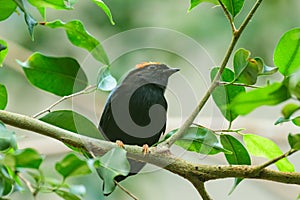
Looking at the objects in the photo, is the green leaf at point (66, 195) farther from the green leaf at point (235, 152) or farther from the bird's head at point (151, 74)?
the bird's head at point (151, 74)

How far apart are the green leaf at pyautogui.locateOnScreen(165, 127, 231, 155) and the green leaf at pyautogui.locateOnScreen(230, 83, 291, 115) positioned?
1.95 feet

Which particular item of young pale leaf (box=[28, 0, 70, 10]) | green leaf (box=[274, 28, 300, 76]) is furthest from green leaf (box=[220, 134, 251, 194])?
young pale leaf (box=[28, 0, 70, 10])

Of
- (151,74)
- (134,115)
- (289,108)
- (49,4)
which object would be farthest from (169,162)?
(151,74)

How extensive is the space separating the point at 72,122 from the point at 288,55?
0.57 metres

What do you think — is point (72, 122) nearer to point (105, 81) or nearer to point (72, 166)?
point (105, 81)

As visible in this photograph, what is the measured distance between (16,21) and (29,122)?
453 centimetres

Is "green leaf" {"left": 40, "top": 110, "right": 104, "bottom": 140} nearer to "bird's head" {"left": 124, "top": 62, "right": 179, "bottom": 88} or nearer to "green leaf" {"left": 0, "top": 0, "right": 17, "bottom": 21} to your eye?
"green leaf" {"left": 0, "top": 0, "right": 17, "bottom": 21}

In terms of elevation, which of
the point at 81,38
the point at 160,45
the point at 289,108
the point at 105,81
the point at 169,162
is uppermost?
the point at 289,108

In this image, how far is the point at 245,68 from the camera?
125 cm

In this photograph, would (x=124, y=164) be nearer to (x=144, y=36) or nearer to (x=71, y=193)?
(x=71, y=193)

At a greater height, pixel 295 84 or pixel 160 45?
pixel 295 84

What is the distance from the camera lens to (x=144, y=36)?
5.39 m

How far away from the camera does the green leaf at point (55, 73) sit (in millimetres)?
1378

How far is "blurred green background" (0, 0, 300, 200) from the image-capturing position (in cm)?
466
